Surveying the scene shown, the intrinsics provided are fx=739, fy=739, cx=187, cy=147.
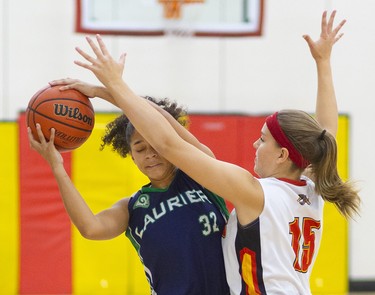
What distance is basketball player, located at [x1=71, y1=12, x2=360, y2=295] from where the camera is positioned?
285 cm

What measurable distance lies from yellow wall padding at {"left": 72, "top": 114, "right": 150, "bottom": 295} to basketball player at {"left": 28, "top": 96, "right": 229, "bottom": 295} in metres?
4.05

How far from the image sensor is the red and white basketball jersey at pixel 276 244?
291 cm

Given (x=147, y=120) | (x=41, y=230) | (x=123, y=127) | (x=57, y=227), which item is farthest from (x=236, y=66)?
(x=147, y=120)

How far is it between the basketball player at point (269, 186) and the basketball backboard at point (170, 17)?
506 centimetres

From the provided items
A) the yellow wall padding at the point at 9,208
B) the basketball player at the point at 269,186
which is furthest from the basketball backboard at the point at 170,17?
the basketball player at the point at 269,186

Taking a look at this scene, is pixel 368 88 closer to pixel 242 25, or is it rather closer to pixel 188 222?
pixel 242 25

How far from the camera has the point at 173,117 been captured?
3387mm

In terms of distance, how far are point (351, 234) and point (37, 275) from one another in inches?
144

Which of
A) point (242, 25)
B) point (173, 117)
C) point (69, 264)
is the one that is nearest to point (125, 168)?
point (69, 264)

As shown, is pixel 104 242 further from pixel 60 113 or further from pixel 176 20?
pixel 60 113

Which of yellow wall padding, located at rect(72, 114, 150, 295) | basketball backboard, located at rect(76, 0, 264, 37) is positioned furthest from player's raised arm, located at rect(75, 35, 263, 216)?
basketball backboard, located at rect(76, 0, 264, 37)

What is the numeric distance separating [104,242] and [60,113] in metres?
4.40

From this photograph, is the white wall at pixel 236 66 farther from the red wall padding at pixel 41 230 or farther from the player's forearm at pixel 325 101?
the player's forearm at pixel 325 101

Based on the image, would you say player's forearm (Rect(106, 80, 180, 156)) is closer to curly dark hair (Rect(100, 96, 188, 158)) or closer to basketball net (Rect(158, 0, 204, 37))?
curly dark hair (Rect(100, 96, 188, 158))
